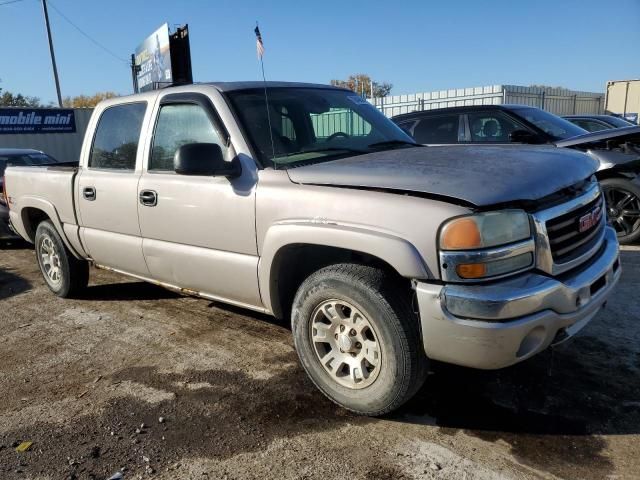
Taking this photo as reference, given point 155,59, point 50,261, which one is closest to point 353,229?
point 50,261

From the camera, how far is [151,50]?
20938 millimetres

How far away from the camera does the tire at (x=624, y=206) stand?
21.0ft

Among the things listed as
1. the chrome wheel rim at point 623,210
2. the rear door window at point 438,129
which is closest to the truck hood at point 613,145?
the chrome wheel rim at point 623,210

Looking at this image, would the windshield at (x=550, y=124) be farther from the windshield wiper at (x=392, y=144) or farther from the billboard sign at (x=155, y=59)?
the billboard sign at (x=155, y=59)

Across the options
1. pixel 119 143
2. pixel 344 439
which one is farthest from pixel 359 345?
pixel 119 143

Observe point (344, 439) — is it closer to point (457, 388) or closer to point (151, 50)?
point (457, 388)

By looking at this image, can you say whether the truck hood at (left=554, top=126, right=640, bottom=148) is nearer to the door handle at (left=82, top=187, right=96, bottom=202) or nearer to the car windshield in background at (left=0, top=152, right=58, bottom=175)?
the door handle at (left=82, top=187, right=96, bottom=202)

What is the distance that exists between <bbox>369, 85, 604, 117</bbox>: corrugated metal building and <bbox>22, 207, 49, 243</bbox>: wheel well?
12.3 metres

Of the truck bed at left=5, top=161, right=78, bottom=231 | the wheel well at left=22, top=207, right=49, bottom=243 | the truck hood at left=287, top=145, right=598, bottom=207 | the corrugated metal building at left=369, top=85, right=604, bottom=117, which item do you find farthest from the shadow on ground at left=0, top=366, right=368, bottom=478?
the corrugated metal building at left=369, top=85, right=604, bottom=117

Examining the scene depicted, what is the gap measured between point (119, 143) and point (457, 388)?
10.7ft

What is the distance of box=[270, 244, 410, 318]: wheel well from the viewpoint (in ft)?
10.2

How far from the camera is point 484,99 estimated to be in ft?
58.3

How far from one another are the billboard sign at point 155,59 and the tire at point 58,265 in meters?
12.1

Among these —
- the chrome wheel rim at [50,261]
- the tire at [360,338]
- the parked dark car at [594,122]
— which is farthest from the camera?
the parked dark car at [594,122]
